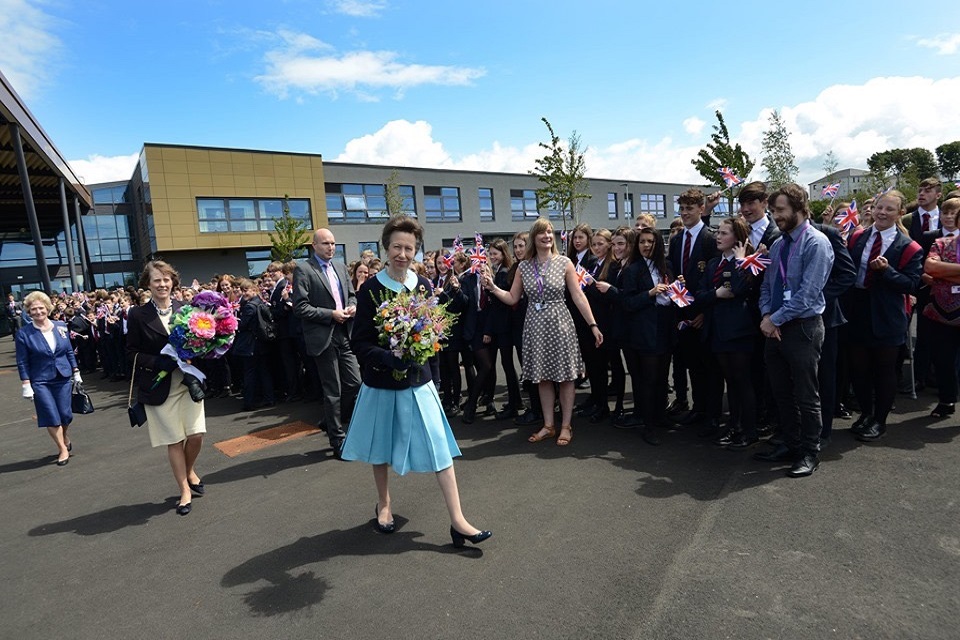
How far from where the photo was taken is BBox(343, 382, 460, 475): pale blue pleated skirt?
3.46 m

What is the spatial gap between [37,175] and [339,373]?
23416mm

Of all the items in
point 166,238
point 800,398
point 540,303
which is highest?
point 166,238

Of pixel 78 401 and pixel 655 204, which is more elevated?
pixel 655 204

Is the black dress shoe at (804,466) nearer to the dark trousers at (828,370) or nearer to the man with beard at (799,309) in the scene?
the man with beard at (799,309)

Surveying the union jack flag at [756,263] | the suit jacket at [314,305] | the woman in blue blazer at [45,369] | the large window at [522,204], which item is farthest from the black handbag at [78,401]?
the large window at [522,204]

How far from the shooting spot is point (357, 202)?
1452 inches

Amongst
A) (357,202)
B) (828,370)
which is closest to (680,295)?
(828,370)

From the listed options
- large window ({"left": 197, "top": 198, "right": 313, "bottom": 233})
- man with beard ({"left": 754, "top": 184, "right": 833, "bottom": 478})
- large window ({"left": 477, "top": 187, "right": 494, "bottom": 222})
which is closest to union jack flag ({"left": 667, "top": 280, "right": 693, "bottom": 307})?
man with beard ({"left": 754, "top": 184, "right": 833, "bottom": 478})

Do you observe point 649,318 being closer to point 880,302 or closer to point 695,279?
point 695,279

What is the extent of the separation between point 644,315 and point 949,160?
10025 cm

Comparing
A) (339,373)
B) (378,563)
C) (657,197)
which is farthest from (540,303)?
(657,197)

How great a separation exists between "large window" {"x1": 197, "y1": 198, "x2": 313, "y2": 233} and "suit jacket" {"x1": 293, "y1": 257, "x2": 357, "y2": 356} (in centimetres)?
2788

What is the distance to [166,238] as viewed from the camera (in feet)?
98.2

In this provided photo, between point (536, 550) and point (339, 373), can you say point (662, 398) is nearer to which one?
point (536, 550)
